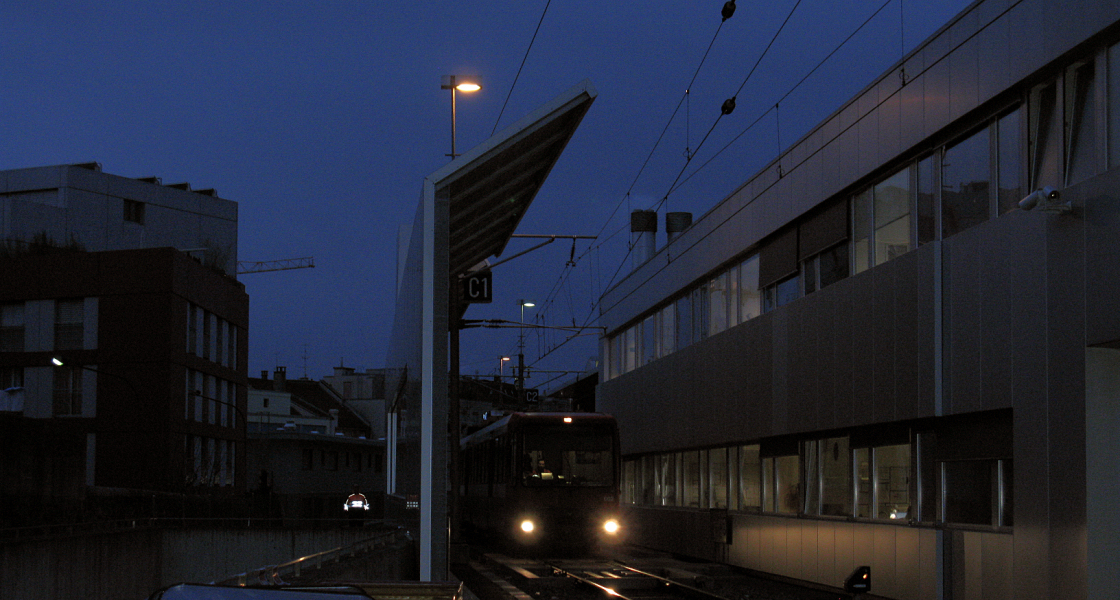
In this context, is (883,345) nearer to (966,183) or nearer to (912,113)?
(966,183)

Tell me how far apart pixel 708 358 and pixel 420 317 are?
44.9 feet

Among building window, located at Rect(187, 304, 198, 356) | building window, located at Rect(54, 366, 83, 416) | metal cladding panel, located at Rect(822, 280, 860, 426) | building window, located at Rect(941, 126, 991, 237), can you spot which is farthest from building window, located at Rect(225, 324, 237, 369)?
building window, located at Rect(941, 126, 991, 237)

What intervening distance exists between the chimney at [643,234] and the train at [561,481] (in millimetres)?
8352

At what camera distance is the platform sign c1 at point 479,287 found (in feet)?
75.7

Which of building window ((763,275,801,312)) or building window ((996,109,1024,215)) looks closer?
building window ((996,109,1024,215))

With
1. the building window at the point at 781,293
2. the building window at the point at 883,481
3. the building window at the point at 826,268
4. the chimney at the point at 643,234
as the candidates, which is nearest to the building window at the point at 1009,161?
the building window at the point at 883,481

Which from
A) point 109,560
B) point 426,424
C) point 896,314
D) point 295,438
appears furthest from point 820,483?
point 295,438

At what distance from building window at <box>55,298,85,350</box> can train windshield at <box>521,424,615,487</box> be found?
97.9 feet

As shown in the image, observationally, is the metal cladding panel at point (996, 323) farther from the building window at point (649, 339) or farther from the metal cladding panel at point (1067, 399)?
the building window at point (649, 339)

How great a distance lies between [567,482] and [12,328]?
107 feet

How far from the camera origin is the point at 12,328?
49.8 meters

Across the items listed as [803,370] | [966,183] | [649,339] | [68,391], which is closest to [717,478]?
[803,370]

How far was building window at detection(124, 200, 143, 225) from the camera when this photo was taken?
62.5 meters

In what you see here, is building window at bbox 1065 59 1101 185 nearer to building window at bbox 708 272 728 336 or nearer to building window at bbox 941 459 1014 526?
building window at bbox 941 459 1014 526
